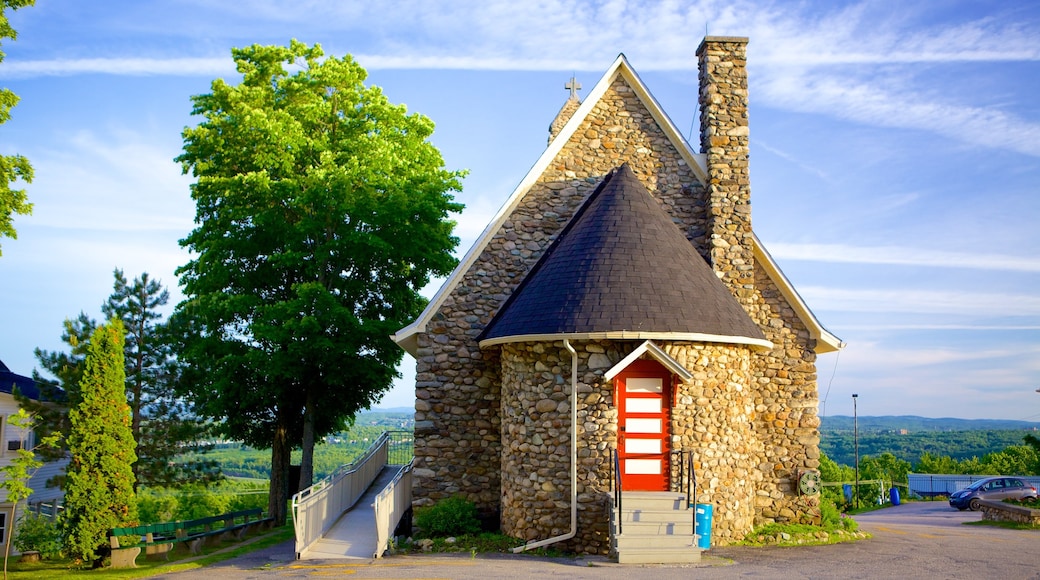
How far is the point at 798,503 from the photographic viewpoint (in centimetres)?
1722

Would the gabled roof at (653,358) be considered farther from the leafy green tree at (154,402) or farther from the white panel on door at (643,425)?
the leafy green tree at (154,402)

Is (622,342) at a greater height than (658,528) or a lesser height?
greater

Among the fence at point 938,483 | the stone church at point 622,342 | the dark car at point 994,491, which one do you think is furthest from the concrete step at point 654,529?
the fence at point 938,483

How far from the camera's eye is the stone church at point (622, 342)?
14.4 meters

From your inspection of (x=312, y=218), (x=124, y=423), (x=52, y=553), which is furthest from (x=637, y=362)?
(x=52, y=553)

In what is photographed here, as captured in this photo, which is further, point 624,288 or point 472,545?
point 472,545

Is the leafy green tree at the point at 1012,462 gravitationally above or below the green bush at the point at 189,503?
above

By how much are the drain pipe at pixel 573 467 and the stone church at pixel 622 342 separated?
4 cm

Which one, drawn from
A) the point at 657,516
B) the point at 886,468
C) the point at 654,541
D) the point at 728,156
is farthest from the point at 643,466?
the point at 886,468

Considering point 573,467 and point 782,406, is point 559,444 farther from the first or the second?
point 782,406

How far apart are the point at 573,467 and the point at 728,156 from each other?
25.2 ft

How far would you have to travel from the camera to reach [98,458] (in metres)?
15.8

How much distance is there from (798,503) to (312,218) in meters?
14.3

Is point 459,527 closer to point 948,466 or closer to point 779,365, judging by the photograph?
point 779,365
